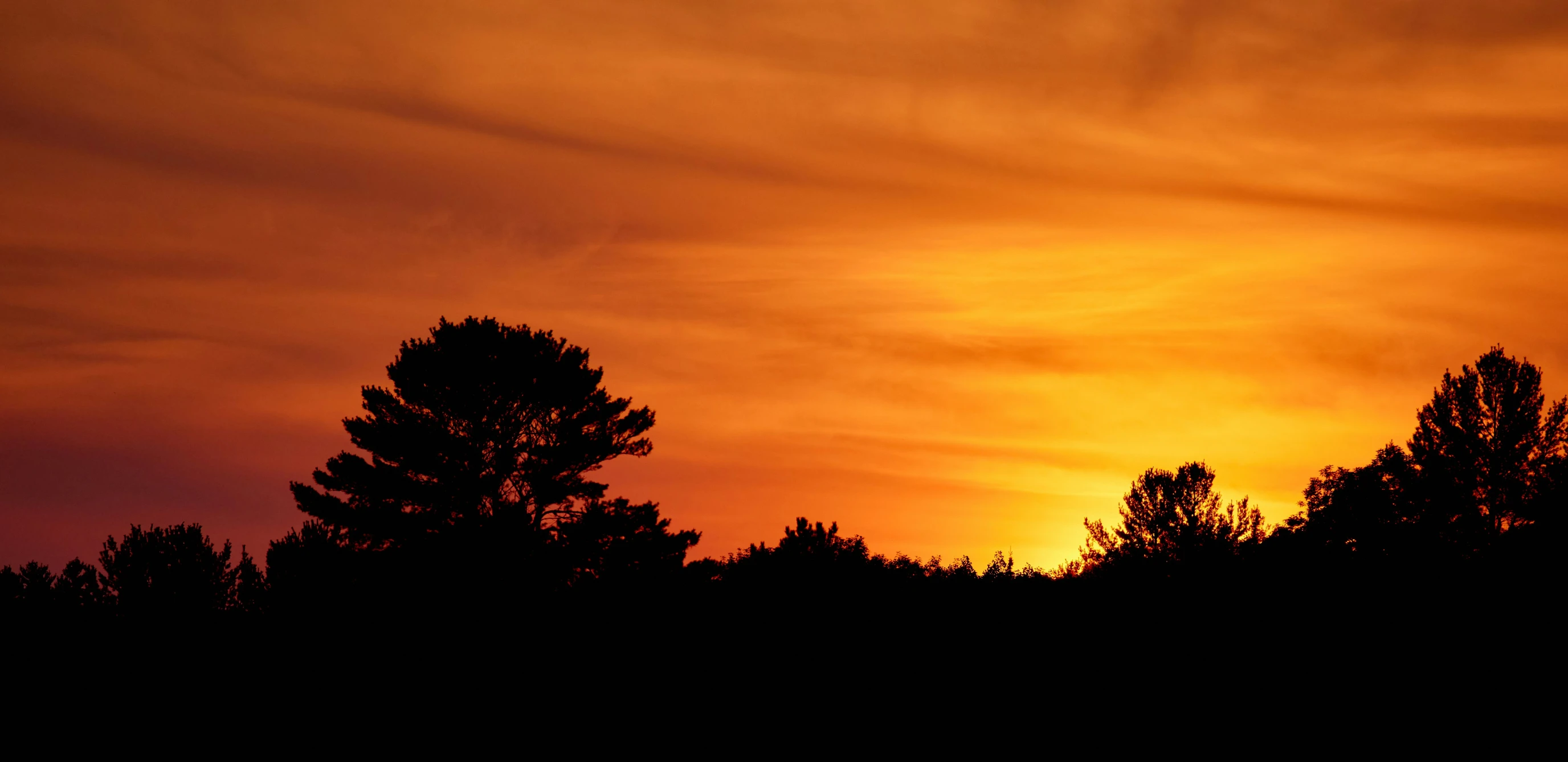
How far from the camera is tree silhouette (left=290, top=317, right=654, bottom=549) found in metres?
45.6

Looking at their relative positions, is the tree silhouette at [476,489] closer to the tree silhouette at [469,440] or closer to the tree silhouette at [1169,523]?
the tree silhouette at [469,440]

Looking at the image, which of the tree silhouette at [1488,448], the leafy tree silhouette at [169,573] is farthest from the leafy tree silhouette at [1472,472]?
the leafy tree silhouette at [169,573]

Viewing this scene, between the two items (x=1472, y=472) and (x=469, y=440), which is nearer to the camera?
(x=469, y=440)

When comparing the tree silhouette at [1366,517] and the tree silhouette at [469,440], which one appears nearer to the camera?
the tree silhouette at [469,440]

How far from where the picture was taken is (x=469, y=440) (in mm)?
46281

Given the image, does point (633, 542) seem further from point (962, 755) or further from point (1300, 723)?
point (1300, 723)

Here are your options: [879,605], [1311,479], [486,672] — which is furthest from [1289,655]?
[1311,479]

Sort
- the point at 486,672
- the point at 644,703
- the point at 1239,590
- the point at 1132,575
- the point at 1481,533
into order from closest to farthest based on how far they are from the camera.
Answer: the point at 644,703
the point at 486,672
the point at 1239,590
the point at 1481,533
the point at 1132,575

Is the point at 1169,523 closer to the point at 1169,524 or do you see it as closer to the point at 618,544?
Answer: the point at 1169,524

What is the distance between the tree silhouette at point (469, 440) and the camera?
4559 cm

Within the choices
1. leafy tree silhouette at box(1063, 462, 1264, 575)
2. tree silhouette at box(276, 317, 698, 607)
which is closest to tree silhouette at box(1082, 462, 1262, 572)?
leafy tree silhouette at box(1063, 462, 1264, 575)

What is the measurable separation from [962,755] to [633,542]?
21.4m

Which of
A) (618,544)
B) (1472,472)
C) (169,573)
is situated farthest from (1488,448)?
(169,573)

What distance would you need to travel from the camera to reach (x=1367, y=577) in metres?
47.2
